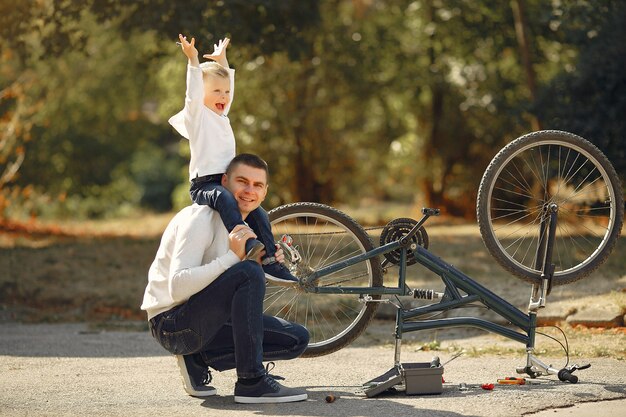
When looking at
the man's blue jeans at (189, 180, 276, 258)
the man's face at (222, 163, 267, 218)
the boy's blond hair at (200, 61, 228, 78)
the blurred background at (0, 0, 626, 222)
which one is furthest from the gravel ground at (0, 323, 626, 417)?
the blurred background at (0, 0, 626, 222)

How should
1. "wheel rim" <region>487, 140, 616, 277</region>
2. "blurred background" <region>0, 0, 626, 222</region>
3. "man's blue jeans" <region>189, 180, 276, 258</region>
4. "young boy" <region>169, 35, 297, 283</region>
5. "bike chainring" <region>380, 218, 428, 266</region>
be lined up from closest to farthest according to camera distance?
1. "man's blue jeans" <region>189, 180, 276, 258</region>
2. "young boy" <region>169, 35, 297, 283</region>
3. "bike chainring" <region>380, 218, 428, 266</region>
4. "wheel rim" <region>487, 140, 616, 277</region>
5. "blurred background" <region>0, 0, 626, 222</region>

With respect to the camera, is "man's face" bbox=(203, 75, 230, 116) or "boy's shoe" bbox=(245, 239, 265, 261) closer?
"boy's shoe" bbox=(245, 239, 265, 261)

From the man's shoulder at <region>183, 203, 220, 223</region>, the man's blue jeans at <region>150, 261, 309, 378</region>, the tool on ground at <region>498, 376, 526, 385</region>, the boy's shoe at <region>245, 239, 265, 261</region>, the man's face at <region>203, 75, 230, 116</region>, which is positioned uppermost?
the man's face at <region>203, 75, 230, 116</region>

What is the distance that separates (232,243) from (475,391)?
142cm

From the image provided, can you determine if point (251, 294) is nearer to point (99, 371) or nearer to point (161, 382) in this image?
point (161, 382)

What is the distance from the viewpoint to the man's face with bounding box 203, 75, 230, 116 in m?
5.02

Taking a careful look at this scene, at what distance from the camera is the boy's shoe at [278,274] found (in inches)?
197

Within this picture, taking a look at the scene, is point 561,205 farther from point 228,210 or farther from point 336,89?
point 336,89

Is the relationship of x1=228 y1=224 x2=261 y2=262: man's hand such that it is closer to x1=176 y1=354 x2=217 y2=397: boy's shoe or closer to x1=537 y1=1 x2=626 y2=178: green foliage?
x1=176 y1=354 x2=217 y2=397: boy's shoe

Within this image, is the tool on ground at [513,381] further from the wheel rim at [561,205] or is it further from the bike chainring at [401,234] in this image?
the bike chainring at [401,234]

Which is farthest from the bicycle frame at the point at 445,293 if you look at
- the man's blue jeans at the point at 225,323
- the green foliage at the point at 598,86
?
the green foliage at the point at 598,86


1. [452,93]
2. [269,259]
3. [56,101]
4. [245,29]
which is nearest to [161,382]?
[269,259]

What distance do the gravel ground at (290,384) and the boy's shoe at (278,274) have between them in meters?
0.59

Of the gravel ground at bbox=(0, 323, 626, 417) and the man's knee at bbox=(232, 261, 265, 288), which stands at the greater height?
the man's knee at bbox=(232, 261, 265, 288)
